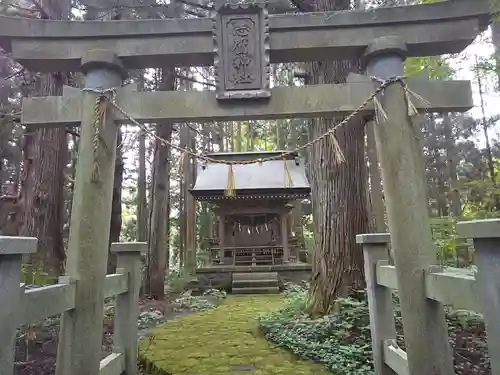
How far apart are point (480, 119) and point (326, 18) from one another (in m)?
12.3

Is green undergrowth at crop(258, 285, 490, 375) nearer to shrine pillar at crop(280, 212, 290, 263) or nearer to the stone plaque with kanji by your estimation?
the stone plaque with kanji

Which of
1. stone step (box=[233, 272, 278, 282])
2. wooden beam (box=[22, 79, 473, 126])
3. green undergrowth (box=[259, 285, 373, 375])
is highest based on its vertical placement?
wooden beam (box=[22, 79, 473, 126])

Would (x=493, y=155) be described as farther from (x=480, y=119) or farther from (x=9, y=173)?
(x=9, y=173)

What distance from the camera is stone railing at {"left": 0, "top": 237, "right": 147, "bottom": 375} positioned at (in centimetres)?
195

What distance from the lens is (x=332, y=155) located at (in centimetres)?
550

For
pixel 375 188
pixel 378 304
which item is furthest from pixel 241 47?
pixel 375 188

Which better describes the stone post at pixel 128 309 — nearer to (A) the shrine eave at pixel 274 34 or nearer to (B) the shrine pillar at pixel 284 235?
(A) the shrine eave at pixel 274 34

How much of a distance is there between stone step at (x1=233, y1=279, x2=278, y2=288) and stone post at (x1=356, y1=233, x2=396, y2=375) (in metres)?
8.39

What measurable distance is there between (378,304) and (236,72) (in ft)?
8.13

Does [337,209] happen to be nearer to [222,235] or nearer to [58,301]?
[58,301]

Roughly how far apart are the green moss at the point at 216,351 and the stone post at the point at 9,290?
2.30 m

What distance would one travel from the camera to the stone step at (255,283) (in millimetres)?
11914

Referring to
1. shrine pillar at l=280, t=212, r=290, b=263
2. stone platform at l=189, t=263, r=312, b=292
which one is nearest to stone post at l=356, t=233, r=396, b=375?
stone platform at l=189, t=263, r=312, b=292

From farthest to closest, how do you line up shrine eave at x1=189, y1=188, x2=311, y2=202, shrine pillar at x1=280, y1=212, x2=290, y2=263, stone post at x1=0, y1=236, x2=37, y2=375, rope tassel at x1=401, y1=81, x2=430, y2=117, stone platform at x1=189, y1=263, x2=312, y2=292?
shrine pillar at x1=280, y1=212, x2=290, y2=263 < shrine eave at x1=189, y1=188, x2=311, y2=202 < stone platform at x1=189, y1=263, x2=312, y2=292 < rope tassel at x1=401, y1=81, x2=430, y2=117 < stone post at x1=0, y1=236, x2=37, y2=375
